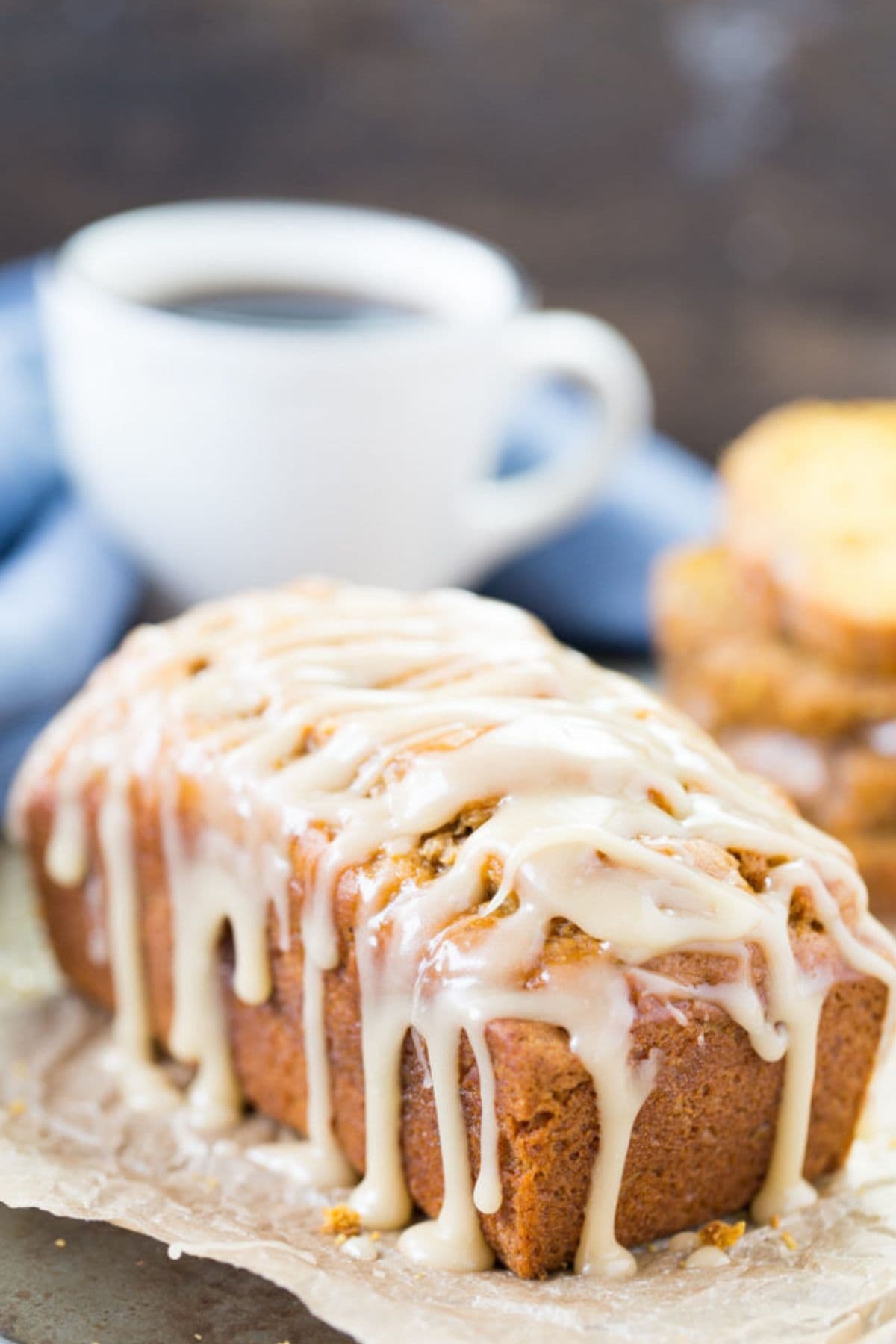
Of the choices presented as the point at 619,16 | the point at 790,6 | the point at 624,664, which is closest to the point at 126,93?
the point at 619,16

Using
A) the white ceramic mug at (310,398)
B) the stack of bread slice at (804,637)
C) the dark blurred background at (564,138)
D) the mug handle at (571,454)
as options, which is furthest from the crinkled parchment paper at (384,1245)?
the dark blurred background at (564,138)

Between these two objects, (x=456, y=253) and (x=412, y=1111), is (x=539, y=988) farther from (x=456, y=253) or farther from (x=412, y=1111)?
(x=456, y=253)

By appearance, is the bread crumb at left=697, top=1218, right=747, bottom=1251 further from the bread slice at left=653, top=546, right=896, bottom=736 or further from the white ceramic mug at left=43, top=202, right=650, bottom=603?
the white ceramic mug at left=43, top=202, right=650, bottom=603

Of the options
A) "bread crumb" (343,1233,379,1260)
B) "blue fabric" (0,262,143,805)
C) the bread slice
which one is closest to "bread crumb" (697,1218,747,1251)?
"bread crumb" (343,1233,379,1260)

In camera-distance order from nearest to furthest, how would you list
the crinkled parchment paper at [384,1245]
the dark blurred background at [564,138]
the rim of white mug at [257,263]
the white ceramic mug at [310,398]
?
the crinkled parchment paper at [384,1245], the white ceramic mug at [310,398], the rim of white mug at [257,263], the dark blurred background at [564,138]

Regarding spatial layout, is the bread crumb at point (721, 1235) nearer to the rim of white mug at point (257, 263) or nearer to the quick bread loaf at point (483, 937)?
the quick bread loaf at point (483, 937)

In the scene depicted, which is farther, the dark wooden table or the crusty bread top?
the crusty bread top
